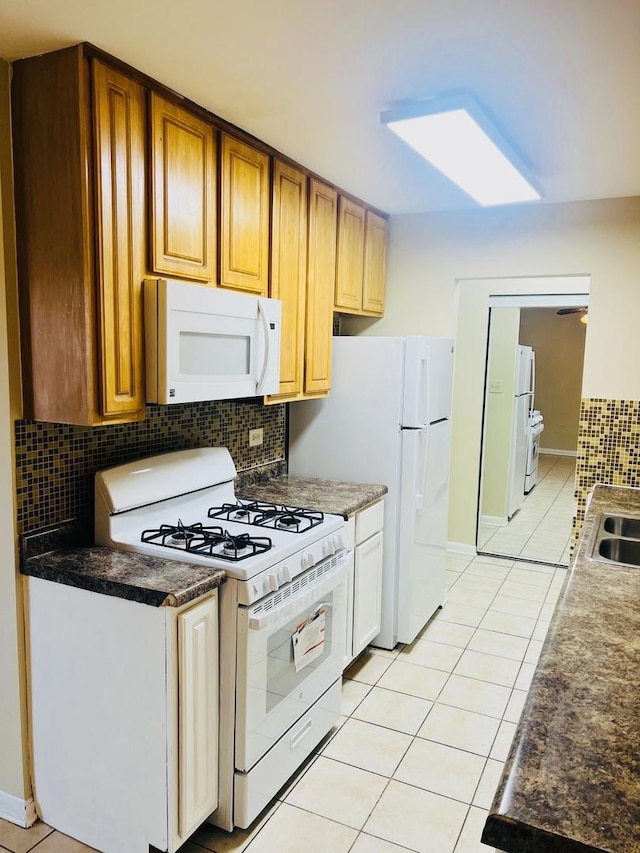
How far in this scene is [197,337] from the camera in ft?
7.13

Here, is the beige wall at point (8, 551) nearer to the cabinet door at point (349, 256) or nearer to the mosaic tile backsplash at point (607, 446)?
the cabinet door at point (349, 256)

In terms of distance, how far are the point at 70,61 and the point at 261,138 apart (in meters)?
0.92

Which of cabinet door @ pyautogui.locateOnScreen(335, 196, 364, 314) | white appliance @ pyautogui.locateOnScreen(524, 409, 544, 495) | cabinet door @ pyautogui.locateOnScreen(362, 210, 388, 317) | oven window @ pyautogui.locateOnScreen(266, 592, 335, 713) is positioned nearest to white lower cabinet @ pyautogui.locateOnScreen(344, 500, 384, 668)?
oven window @ pyautogui.locateOnScreen(266, 592, 335, 713)

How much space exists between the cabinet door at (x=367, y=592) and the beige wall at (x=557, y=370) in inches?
260

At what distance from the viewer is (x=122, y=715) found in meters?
1.90

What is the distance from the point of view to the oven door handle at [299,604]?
1983 millimetres

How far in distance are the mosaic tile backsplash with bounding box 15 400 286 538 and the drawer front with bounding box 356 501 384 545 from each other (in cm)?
72

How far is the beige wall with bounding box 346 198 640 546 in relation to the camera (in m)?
3.37

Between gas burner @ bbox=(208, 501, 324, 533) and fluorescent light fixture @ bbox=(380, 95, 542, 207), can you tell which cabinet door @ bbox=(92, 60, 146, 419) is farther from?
fluorescent light fixture @ bbox=(380, 95, 542, 207)

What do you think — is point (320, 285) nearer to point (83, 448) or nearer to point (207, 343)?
point (207, 343)

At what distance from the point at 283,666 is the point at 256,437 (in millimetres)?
1326

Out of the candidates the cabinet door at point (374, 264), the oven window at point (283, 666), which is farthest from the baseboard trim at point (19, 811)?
the cabinet door at point (374, 264)

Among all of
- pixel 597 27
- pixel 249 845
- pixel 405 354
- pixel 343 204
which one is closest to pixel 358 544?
pixel 405 354

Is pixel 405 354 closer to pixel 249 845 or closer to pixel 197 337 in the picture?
pixel 197 337
